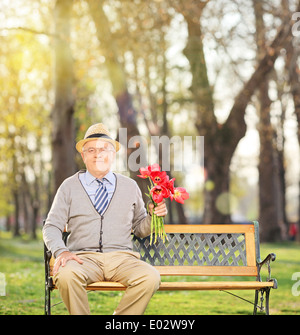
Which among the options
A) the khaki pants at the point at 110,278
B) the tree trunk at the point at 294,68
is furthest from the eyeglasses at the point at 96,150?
the tree trunk at the point at 294,68

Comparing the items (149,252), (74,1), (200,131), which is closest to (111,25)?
(74,1)

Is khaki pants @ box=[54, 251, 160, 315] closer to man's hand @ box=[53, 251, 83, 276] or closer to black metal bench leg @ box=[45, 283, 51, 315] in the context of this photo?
man's hand @ box=[53, 251, 83, 276]

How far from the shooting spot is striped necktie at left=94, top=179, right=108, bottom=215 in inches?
215

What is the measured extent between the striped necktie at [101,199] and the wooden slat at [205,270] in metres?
1.20

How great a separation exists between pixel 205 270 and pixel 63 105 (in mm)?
9602

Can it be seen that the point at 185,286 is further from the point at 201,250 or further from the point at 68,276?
the point at 68,276

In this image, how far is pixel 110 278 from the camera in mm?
5414

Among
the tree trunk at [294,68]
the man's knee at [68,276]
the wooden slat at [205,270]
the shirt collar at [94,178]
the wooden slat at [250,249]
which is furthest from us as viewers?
the tree trunk at [294,68]

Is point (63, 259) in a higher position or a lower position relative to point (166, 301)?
higher

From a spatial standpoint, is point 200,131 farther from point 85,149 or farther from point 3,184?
point 3,184

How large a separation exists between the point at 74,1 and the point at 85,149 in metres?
10.7

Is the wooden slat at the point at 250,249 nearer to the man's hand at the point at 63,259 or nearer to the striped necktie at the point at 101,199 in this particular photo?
the striped necktie at the point at 101,199

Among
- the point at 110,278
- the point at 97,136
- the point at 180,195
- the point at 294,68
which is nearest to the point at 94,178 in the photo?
the point at 97,136

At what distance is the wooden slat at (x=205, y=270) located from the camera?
6332 mm
